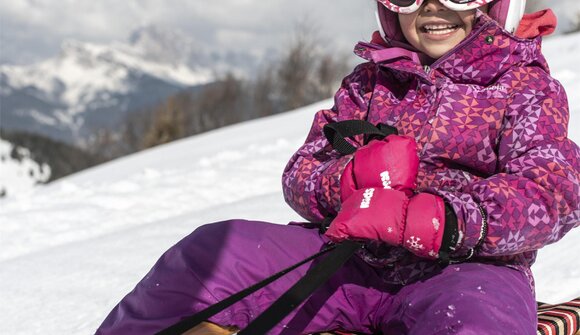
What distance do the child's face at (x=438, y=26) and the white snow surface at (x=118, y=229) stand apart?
3.38 ft

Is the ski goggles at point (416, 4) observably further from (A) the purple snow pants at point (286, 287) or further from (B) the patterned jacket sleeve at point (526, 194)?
(A) the purple snow pants at point (286, 287)

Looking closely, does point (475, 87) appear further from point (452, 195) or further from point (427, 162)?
point (452, 195)

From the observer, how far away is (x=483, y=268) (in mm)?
1400

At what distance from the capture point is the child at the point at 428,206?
1320 mm

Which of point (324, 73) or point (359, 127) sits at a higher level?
point (359, 127)

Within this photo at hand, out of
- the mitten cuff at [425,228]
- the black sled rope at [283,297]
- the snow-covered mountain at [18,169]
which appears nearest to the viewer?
the black sled rope at [283,297]

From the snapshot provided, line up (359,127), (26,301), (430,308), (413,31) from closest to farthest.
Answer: (430,308) < (359,127) < (413,31) < (26,301)

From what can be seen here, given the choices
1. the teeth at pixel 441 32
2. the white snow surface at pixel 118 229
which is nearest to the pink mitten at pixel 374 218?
the teeth at pixel 441 32

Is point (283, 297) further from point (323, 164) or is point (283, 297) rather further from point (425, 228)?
point (323, 164)

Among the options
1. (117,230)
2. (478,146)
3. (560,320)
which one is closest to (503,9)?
(478,146)

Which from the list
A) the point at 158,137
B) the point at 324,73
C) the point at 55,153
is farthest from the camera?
the point at 55,153

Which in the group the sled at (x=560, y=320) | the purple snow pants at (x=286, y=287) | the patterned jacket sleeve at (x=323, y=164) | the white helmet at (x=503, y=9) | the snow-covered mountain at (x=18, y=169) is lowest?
the snow-covered mountain at (x=18, y=169)

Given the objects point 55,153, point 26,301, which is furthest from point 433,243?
point 55,153

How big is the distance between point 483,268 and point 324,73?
104 ft
